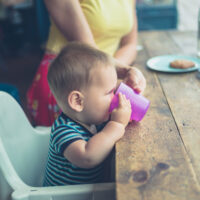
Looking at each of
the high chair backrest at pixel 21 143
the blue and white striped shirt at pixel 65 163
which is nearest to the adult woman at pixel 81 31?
the high chair backrest at pixel 21 143

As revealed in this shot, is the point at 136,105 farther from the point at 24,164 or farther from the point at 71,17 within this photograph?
the point at 71,17

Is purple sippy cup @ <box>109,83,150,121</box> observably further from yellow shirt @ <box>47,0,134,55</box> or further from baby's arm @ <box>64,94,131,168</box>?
yellow shirt @ <box>47,0,134,55</box>

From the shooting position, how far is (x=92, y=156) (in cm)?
80

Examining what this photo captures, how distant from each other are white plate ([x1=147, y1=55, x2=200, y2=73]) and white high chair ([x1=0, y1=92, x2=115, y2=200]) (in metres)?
0.58

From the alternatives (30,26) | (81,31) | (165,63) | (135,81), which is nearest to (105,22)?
(81,31)

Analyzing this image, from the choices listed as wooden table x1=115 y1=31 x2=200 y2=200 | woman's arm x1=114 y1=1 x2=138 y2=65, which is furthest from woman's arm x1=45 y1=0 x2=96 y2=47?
wooden table x1=115 y1=31 x2=200 y2=200

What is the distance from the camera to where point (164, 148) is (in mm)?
752

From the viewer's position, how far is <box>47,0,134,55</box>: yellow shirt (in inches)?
54.9

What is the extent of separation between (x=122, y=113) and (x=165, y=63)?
68 cm

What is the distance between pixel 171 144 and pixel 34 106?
846mm

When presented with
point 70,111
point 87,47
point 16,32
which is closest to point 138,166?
point 70,111

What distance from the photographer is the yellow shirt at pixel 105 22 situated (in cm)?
140

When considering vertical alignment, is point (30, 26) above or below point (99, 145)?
below

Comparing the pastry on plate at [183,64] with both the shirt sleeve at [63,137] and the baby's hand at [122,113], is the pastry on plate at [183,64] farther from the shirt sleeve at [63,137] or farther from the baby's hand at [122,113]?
the shirt sleeve at [63,137]
